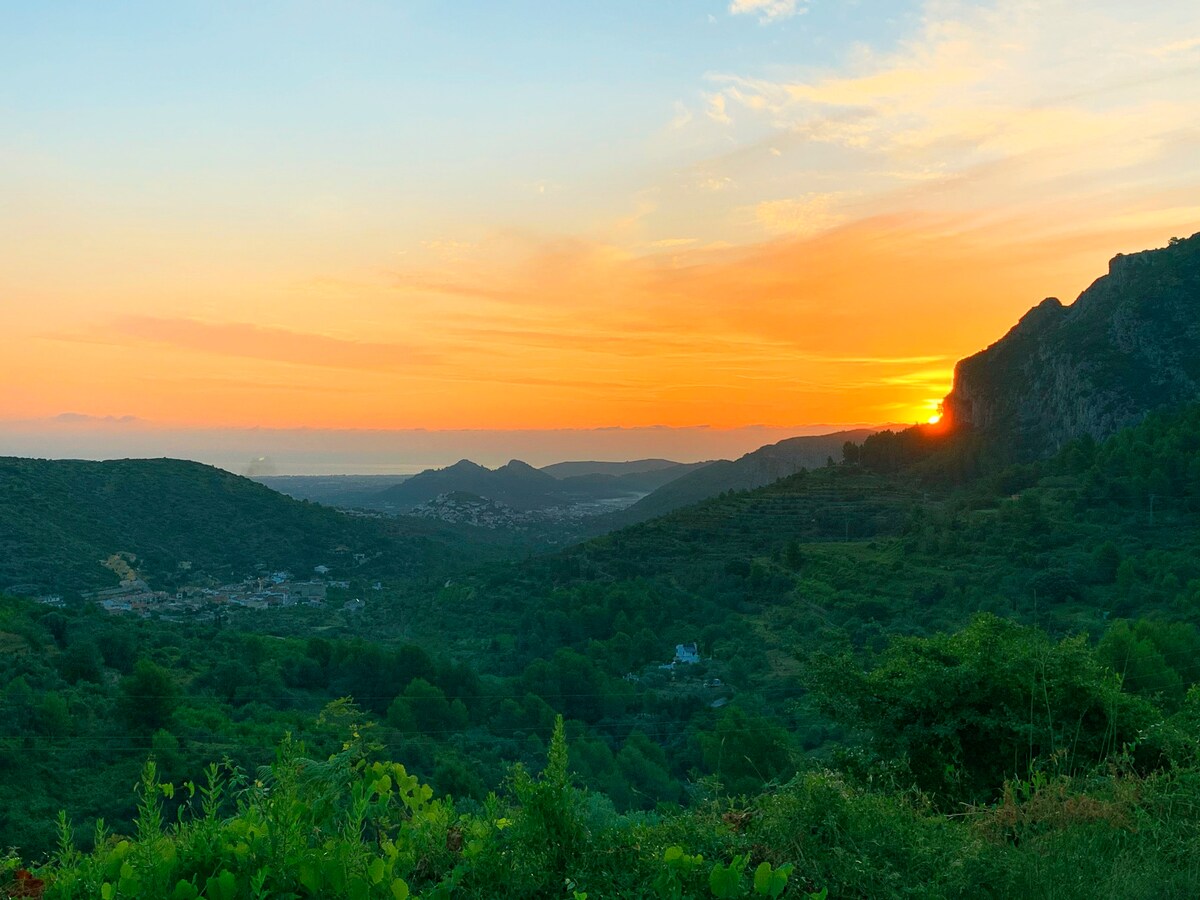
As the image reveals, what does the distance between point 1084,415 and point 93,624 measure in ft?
178

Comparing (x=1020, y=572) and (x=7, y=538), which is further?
(x=7, y=538)

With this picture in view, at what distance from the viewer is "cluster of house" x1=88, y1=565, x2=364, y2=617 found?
39688 mm

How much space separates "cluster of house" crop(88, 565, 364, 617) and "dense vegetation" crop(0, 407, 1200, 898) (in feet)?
10.3

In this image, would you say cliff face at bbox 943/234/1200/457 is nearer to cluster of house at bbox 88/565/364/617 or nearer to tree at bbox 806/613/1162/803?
cluster of house at bbox 88/565/364/617

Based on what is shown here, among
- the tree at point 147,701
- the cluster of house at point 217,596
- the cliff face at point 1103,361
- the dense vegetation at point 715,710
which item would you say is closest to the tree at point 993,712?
the dense vegetation at point 715,710

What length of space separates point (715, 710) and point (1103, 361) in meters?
42.9

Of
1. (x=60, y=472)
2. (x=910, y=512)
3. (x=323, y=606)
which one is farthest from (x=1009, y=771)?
(x=60, y=472)

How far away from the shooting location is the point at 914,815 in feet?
12.9

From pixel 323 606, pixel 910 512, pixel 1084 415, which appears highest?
pixel 1084 415

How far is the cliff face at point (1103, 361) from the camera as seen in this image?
2032 inches

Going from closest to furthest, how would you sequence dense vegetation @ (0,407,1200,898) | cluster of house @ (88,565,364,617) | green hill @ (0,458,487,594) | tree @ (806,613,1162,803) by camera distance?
dense vegetation @ (0,407,1200,898) → tree @ (806,613,1162,803) → cluster of house @ (88,565,364,617) → green hill @ (0,458,487,594)

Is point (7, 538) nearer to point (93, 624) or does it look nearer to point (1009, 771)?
point (93, 624)

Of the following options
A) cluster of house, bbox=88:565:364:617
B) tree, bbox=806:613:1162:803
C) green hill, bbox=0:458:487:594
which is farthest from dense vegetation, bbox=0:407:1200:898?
green hill, bbox=0:458:487:594

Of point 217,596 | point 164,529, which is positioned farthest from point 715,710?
point 164,529
